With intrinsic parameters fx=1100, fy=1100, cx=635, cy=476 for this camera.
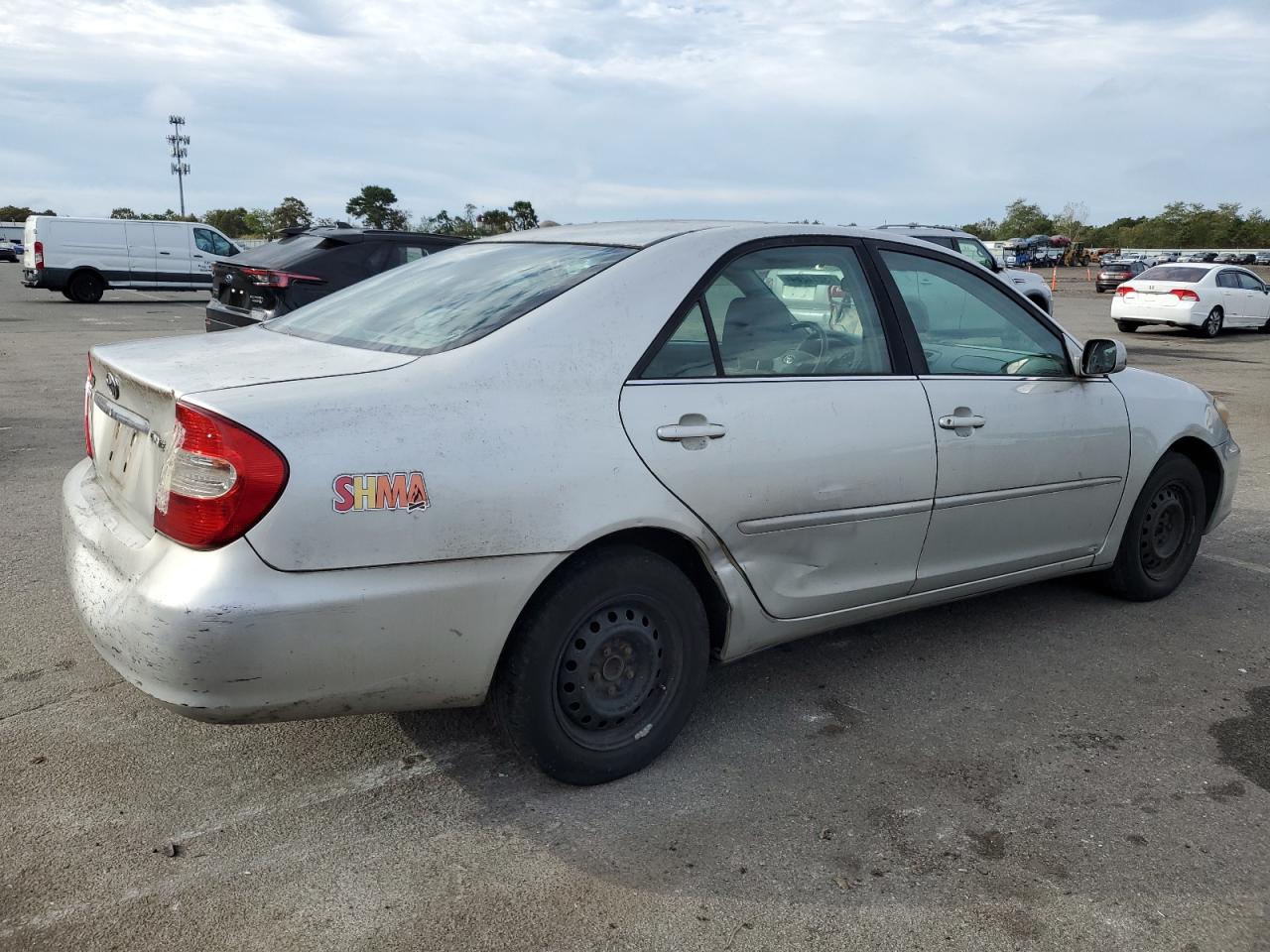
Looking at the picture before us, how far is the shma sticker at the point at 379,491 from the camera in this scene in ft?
8.36

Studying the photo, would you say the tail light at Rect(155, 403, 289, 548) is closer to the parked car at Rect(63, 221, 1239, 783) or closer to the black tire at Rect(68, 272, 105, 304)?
the parked car at Rect(63, 221, 1239, 783)

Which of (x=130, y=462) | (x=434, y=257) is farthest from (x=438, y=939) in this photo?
(x=434, y=257)

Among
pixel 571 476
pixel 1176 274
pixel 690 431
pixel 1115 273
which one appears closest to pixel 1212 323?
pixel 1176 274

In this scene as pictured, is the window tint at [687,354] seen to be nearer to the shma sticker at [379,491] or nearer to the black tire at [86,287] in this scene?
the shma sticker at [379,491]

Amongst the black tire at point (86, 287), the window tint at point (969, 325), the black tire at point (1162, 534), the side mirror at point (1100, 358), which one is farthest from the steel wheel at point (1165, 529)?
the black tire at point (86, 287)

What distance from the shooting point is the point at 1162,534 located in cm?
483

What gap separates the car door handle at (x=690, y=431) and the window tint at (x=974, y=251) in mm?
11915

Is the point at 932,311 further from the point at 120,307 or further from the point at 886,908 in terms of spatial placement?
the point at 120,307

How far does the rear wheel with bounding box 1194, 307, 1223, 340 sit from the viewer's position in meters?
20.9

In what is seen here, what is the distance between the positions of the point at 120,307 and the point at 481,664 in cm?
2262

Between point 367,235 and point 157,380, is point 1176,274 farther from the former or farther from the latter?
point 157,380

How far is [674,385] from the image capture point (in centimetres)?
312

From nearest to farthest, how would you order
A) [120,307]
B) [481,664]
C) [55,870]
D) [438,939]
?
[438,939]
[55,870]
[481,664]
[120,307]

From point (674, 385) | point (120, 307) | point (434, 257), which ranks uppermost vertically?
point (434, 257)
